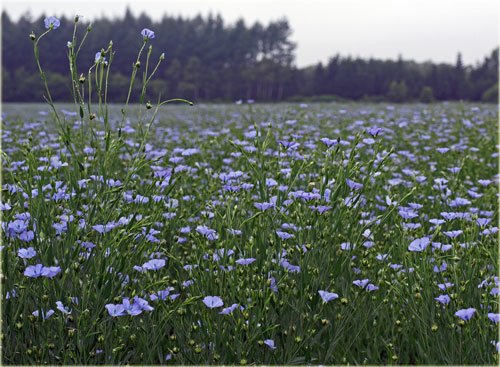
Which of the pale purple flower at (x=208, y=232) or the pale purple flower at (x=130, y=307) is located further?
the pale purple flower at (x=208, y=232)

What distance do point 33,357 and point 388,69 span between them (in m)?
54.5

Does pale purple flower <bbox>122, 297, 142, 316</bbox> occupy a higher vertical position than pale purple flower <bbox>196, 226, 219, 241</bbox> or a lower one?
lower

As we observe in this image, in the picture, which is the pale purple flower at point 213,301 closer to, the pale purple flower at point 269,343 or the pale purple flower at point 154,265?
the pale purple flower at point 269,343

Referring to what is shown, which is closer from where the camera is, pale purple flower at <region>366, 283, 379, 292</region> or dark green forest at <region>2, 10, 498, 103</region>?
pale purple flower at <region>366, 283, 379, 292</region>

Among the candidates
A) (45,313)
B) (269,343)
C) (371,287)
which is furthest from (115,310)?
(371,287)

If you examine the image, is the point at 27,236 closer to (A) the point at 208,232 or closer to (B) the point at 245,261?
(A) the point at 208,232

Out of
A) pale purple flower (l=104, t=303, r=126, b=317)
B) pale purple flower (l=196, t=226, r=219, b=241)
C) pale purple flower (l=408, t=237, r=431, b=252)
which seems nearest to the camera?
pale purple flower (l=104, t=303, r=126, b=317)

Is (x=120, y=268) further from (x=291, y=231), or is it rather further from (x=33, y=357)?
(x=291, y=231)

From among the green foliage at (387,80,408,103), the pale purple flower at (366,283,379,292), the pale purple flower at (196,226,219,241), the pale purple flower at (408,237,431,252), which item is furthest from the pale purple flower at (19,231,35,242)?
the green foliage at (387,80,408,103)

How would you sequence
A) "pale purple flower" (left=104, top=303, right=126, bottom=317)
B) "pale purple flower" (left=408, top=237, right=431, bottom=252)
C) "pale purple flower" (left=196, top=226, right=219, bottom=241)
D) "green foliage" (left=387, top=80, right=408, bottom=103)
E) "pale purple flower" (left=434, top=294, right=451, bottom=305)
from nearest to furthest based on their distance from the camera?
"pale purple flower" (left=104, top=303, right=126, bottom=317) → "pale purple flower" (left=434, top=294, right=451, bottom=305) → "pale purple flower" (left=408, top=237, right=431, bottom=252) → "pale purple flower" (left=196, top=226, right=219, bottom=241) → "green foliage" (left=387, top=80, right=408, bottom=103)

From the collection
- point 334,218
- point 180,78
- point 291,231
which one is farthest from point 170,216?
point 180,78

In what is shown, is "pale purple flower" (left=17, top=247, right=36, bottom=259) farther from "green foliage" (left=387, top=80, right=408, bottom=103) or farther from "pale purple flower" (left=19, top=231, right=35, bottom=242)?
"green foliage" (left=387, top=80, right=408, bottom=103)

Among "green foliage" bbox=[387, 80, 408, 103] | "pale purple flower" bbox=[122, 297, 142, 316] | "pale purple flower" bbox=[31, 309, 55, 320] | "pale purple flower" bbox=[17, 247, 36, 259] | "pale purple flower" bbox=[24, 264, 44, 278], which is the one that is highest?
"green foliage" bbox=[387, 80, 408, 103]

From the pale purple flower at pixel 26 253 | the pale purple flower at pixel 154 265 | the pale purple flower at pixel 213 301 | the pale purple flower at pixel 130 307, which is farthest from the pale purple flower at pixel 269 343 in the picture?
the pale purple flower at pixel 26 253
